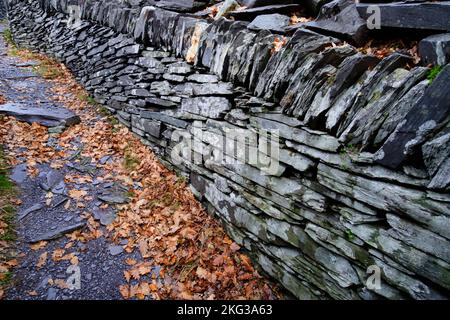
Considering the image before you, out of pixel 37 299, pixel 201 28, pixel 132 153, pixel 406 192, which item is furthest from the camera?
pixel 132 153

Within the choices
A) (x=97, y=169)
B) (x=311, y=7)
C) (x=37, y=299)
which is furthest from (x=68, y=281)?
(x=311, y=7)

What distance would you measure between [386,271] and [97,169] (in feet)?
16.3

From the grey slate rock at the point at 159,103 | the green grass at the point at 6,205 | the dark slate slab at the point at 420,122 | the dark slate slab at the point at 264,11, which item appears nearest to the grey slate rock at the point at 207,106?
the grey slate rock at the point at 159,103

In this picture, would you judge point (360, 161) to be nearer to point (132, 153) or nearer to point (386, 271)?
point (386, 271)

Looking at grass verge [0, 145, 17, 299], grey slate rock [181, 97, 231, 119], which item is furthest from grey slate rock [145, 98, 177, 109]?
grass verge [0, 145, 17, 299]

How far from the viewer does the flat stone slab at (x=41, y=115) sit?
6676 mm

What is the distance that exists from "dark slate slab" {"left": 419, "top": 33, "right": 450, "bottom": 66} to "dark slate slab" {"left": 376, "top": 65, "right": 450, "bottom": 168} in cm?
32

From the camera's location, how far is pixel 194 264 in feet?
13.2

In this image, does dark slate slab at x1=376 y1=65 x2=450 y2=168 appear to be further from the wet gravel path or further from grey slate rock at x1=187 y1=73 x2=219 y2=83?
the wet gravel path

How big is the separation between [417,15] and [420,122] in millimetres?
1147

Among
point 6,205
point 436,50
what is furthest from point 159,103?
point 436,50

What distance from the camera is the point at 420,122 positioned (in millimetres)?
2141

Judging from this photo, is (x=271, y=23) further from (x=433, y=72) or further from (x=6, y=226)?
(x=6, y=226)

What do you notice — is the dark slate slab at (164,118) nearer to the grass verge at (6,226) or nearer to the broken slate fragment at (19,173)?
the broken slate fragment at (19,173)
